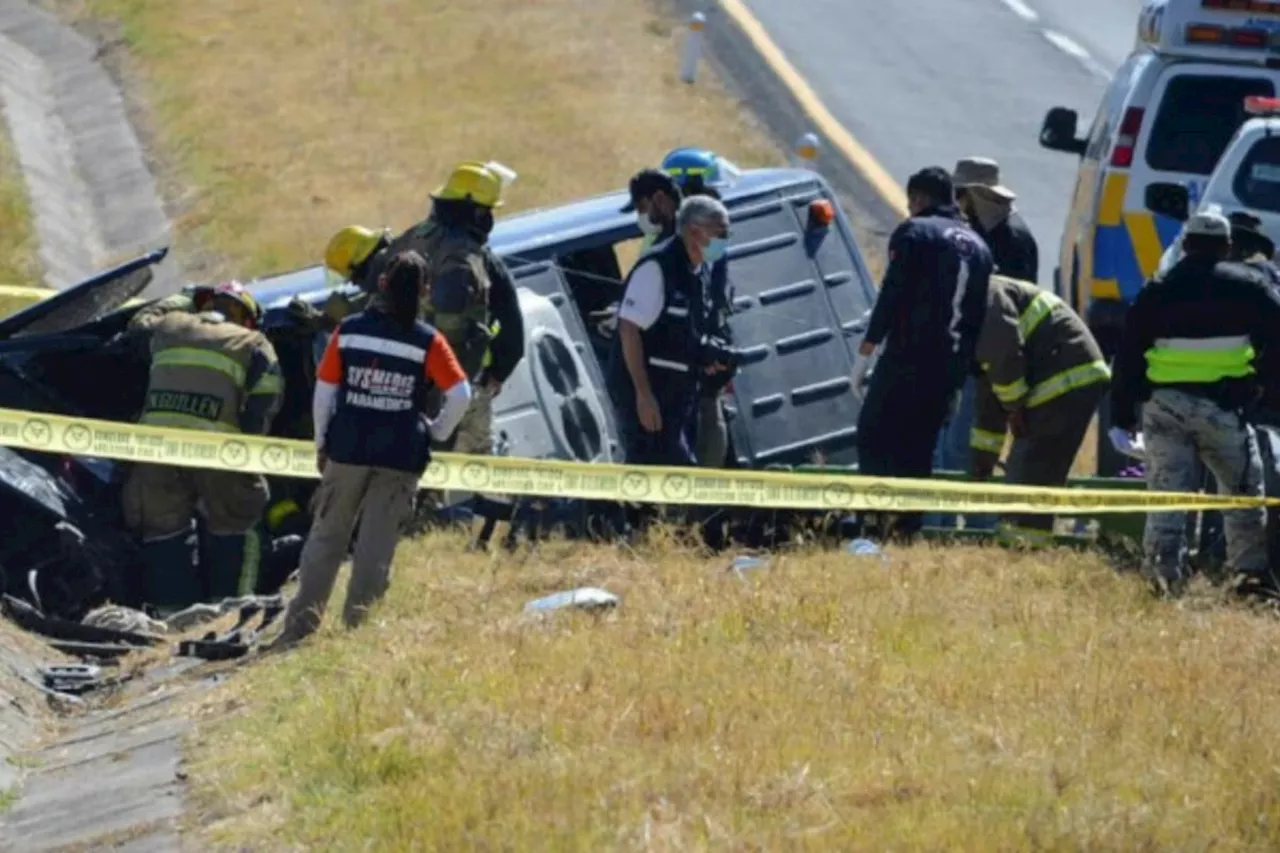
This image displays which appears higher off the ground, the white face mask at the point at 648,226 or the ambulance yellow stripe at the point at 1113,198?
the white face mask at the point at 648,226

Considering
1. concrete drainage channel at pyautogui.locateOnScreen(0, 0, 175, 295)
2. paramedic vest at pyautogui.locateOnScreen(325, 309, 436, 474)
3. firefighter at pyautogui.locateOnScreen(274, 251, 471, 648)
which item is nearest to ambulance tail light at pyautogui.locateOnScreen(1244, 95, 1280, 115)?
firefighter at pyautogui.locateOnScreen(274, 251, 471, 648)

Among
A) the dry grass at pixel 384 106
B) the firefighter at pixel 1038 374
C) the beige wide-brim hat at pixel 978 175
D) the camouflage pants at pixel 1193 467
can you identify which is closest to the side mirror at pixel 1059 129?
the beige wide-brim hat at pixel 978 175

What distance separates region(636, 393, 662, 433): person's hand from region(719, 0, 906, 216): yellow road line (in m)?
12.2

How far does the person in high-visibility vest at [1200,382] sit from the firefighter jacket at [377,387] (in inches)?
104

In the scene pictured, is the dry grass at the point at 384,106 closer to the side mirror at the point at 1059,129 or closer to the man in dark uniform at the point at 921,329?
the side mirror at the point at 1059,129

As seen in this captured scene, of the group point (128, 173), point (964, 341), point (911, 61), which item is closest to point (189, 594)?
point (964, 341)

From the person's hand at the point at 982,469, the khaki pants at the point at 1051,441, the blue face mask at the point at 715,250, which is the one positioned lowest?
the person's hand at the point at 982,469

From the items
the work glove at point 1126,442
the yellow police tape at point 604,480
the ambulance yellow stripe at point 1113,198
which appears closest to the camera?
the work glove at point 1126,442

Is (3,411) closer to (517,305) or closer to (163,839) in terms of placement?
(517,305)

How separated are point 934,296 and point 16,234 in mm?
11493

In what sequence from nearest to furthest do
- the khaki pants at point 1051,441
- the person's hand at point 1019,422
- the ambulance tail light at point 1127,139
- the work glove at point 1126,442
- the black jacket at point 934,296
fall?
the work glove at point 1126,442, the black jacket at point 934,296, the khaki pants at point 1051,441, the person's hand at point 1019,422, the ambulance tail light at point 1127,139

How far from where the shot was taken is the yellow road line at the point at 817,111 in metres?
24.4

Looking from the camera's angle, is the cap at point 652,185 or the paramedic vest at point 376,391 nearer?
the paramedic vest at point 376,391

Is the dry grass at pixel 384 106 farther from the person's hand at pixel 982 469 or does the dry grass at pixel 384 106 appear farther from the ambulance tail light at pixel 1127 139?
the person's hand at pixel 982 469
